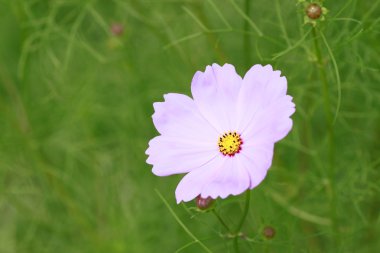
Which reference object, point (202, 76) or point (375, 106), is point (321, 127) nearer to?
point (375, 106)

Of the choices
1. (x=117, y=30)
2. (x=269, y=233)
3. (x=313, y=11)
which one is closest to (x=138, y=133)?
(x=117, y=30)

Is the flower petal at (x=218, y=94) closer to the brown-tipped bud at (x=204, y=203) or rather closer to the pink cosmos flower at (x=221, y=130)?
the pink cosmos flower at (x=221, y=130)

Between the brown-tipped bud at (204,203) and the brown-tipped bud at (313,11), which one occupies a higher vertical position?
the brown-tipped bud at (313,11)

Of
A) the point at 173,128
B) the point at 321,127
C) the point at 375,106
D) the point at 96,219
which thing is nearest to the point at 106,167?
the point at 96,219

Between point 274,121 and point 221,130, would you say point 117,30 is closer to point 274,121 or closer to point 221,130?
point 221,130

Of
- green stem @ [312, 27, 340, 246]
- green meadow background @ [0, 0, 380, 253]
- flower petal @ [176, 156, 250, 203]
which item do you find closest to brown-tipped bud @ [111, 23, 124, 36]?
green meadow background @ [0, 0, 380, 253]

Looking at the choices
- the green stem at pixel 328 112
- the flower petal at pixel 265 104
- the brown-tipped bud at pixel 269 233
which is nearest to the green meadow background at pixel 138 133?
the green stem at pixel 328 112

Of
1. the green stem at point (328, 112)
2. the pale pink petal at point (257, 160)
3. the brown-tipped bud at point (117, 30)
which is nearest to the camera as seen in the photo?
the pale pink petal at point (257, 160)
